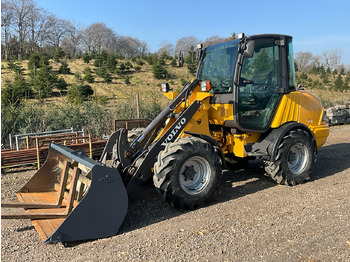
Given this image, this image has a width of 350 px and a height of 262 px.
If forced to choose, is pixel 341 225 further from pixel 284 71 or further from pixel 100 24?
pixel 100 24

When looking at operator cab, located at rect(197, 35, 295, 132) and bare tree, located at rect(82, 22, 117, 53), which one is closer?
operator cab, located at rect(197, 35, 295, 132)

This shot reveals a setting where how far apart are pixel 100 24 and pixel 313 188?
53654 mm

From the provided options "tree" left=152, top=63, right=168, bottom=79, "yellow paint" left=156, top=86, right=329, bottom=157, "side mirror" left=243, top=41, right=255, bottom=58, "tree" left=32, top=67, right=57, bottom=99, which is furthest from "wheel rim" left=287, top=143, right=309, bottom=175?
"tree" left=152, top=63, right=168, bottom=79

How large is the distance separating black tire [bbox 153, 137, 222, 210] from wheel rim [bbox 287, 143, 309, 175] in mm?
1866

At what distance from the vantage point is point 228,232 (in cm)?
416

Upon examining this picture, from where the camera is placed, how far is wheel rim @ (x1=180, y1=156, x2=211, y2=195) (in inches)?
194

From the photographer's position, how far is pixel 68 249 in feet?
12.4

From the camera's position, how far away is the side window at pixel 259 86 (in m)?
5.71

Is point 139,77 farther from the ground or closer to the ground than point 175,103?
farther from the ground

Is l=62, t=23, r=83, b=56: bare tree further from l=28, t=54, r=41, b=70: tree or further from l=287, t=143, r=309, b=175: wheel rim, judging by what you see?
l=287, t=143, r=309, b=175: wheel rim

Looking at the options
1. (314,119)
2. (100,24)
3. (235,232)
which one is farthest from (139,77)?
(235,232)

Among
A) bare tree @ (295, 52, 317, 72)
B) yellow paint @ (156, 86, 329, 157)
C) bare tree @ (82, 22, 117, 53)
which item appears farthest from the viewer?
bare tree @ (295, 52, 317, 72)

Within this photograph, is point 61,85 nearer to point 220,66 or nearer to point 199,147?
point 220,66

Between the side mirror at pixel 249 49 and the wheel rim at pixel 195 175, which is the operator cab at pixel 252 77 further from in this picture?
the wheel rim at pixel 195 175
